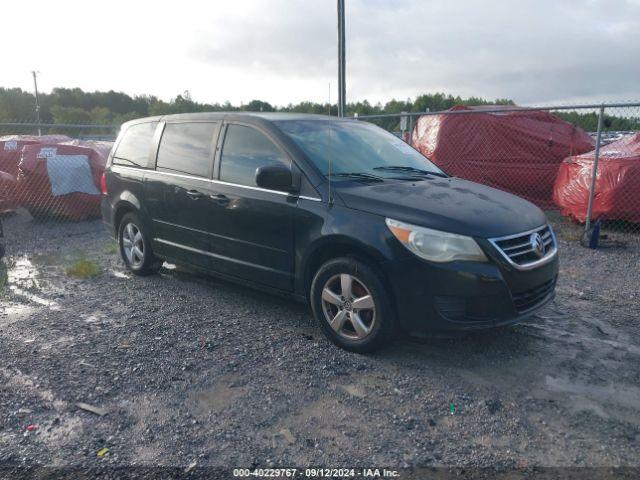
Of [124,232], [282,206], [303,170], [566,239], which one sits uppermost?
[303,170]

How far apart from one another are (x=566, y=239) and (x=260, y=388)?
5998 millimetres

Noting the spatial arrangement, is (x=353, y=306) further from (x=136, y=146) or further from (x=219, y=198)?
(x=136, y=146)

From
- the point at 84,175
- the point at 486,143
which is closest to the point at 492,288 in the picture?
the point at 486,143

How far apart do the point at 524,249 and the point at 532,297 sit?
359 mm

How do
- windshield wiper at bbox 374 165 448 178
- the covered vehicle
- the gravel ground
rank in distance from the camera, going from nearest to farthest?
1. the gravel ground
2. windshield wiper at bbox 374 165 448 178
3. the covered vehicle

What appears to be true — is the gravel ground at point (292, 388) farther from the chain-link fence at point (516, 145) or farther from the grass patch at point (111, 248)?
the chain-link fence at point (516, 145)

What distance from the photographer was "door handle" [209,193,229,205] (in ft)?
15.3

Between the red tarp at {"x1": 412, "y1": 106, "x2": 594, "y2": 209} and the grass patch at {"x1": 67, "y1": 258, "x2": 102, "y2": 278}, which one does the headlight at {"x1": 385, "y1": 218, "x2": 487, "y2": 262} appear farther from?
the red tarp at {"x1": 412, "y1": 106, "x2": 594, "y2": 209}

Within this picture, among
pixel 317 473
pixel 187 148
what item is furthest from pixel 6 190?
pixel 317 473

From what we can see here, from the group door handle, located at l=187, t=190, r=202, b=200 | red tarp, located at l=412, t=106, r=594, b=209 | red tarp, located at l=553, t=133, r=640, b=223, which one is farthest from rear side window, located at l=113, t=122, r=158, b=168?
red tarp, located at l=553, t=133, r=640, b=223

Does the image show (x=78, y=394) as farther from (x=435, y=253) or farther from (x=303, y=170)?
(x=435, y=253)

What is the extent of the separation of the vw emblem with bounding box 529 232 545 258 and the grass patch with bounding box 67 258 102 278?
4.80m

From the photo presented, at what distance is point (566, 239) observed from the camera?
7.87 metres

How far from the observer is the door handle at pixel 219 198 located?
4.67 metres
